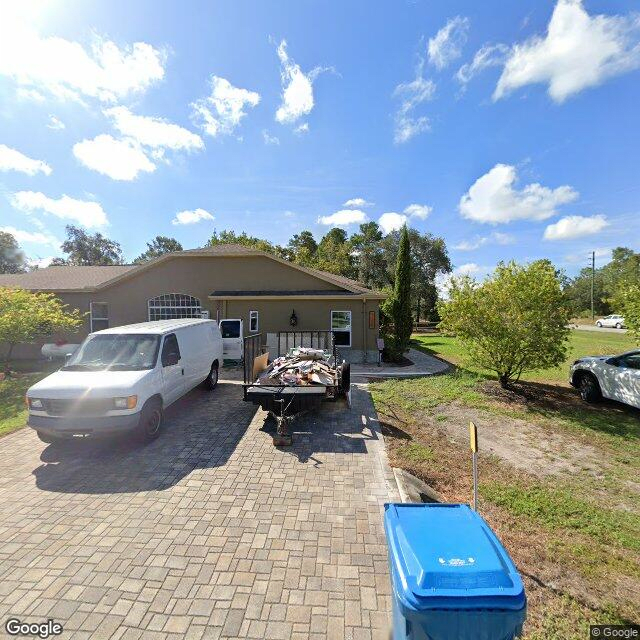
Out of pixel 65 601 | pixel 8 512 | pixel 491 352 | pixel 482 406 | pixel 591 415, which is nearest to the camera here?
pixel 65 601

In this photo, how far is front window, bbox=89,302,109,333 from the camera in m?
15.8

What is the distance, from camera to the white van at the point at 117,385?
209 inches

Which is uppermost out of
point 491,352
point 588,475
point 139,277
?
point 139,277

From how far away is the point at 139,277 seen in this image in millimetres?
15625

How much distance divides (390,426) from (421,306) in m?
37.5

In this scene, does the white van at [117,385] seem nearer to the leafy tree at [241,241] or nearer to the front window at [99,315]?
the front window at [99,315]

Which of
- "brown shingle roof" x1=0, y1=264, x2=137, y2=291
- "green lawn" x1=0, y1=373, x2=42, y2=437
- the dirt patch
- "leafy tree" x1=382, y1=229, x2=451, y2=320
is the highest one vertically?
"leafy tree" x1=382, y1=229, x2=451, y2=320

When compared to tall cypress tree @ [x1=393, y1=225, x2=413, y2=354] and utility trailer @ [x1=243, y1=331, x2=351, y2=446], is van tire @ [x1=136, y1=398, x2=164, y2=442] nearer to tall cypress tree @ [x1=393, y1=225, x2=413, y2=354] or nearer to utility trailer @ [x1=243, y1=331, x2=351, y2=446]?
utility trailer @ [x1=243, y1=331, x2=351, y2=446]

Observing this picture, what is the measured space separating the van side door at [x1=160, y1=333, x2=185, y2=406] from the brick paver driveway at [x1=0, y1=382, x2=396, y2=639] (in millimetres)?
1008

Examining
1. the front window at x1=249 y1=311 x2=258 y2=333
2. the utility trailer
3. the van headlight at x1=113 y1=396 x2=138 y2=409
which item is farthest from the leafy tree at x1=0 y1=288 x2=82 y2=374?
the utility trailer

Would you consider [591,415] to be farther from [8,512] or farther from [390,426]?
[8,512]

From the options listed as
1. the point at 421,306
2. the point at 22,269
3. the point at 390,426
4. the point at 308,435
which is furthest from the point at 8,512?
the point at 22,269

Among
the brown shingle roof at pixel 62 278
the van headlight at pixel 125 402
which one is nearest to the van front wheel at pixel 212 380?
the van headlight at pixel 125 402

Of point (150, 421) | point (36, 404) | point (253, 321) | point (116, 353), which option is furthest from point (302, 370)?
point (253, 321)
